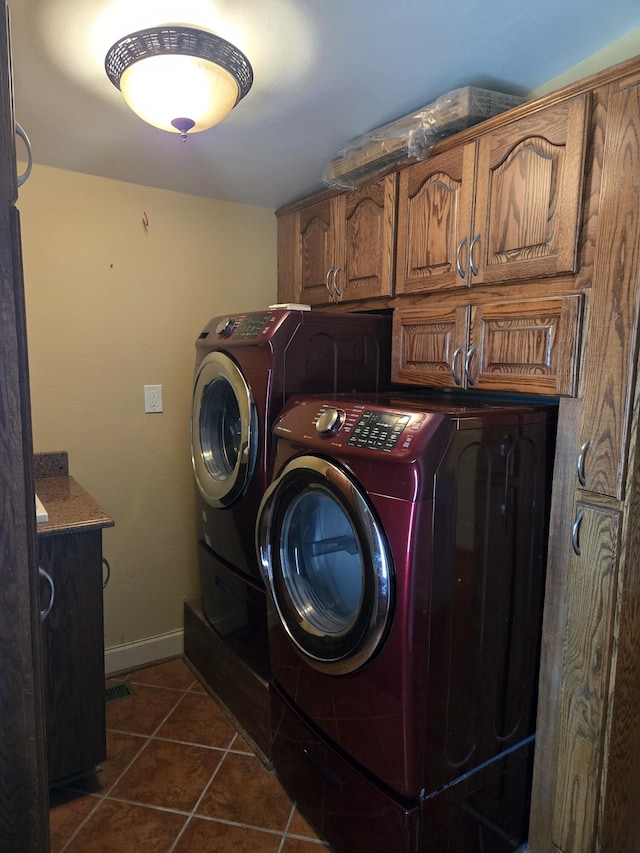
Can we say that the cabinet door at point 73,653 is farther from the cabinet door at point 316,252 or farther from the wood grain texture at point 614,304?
the wood grain texture at point 614,304

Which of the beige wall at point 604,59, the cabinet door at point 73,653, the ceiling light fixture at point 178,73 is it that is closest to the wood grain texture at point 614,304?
the beige wall at point 604,59

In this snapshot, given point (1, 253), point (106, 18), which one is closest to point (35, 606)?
point (1, 253)

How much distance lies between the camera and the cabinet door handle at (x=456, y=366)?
162 cm

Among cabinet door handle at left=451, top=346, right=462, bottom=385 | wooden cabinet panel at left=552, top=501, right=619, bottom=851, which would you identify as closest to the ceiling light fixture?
cabinet door handle at left=451, top=346, right=462, bottom=385

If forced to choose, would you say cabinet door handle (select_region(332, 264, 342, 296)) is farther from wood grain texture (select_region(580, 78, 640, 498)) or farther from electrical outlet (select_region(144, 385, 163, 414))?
wood grain texture (select_region(580, 78, 640, 498))

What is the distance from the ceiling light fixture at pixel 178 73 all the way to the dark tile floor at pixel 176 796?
2.09 m

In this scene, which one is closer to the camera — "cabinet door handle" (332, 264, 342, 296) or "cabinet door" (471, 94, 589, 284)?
"cabinet door" (471, 94, 589, 284)

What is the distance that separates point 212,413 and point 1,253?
5.07ft

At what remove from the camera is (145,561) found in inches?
98.2

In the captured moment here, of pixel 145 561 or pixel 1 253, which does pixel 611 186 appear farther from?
pixel 145 561

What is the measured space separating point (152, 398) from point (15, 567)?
1.82 m

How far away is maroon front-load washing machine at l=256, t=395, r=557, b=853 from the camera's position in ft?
3.97

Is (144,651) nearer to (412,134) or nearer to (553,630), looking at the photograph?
(553,630)

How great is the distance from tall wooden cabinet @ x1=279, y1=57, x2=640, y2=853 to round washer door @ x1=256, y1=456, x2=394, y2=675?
0.53 m
